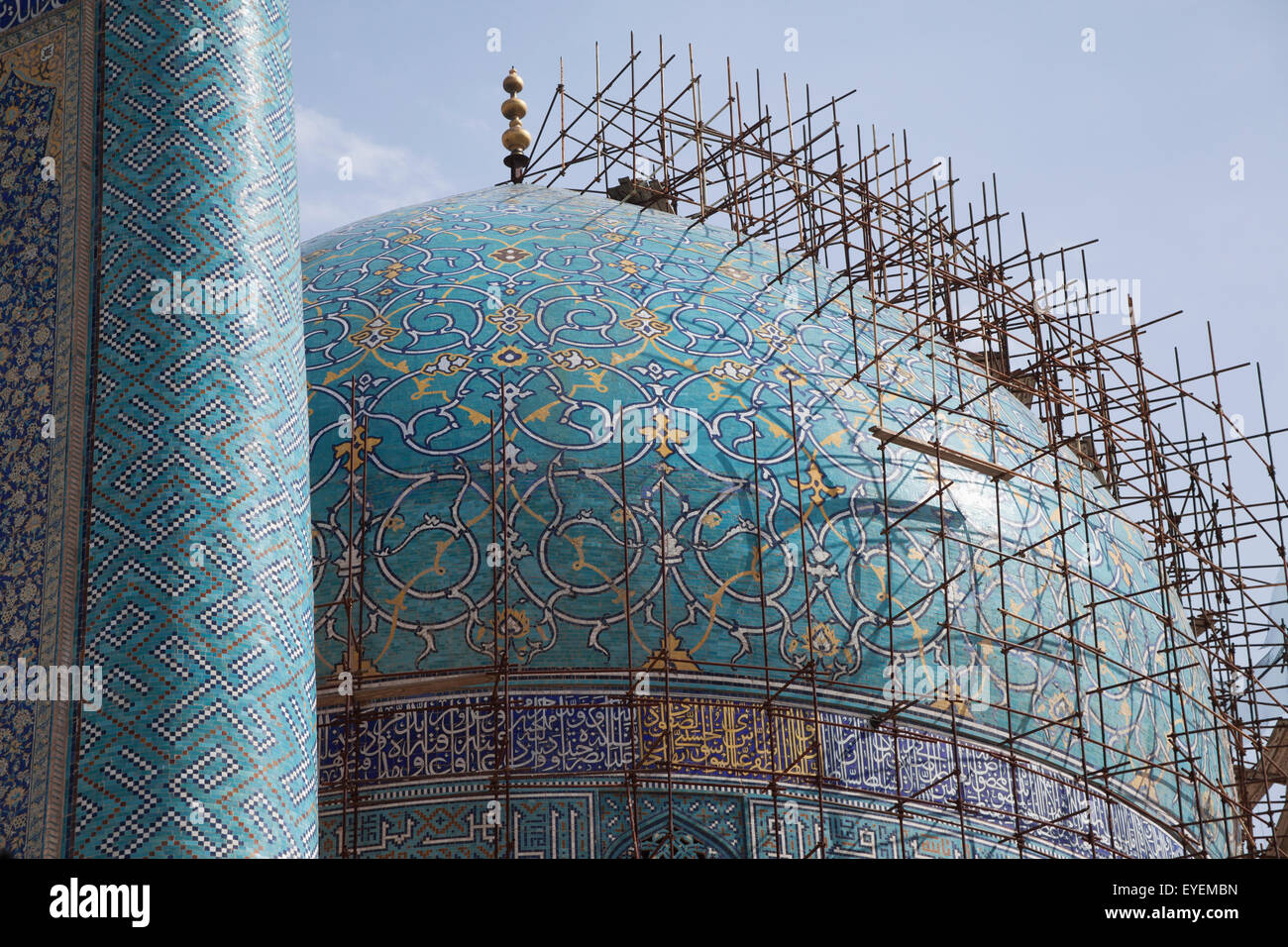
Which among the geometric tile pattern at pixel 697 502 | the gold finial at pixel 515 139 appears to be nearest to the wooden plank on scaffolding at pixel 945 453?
the geometric tile pattern at pixel 697 502

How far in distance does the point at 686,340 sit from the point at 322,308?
5.33 ft

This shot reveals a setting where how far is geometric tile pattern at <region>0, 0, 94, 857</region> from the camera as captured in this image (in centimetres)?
494

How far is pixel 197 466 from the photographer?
5.02 meters

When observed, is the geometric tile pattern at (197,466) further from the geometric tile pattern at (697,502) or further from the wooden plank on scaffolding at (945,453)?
the wooden plank on scaffolding at (945,453)

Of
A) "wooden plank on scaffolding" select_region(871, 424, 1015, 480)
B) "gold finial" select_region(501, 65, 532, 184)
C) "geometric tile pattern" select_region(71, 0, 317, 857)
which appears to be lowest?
"geometric tile pattern" select_region(71, 0, 317, 857)

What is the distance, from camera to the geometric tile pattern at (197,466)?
188 inches

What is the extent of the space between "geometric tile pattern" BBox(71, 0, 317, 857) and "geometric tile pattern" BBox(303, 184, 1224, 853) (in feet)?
7.29

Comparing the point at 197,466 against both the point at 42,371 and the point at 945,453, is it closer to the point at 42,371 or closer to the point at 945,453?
the point at 42,371

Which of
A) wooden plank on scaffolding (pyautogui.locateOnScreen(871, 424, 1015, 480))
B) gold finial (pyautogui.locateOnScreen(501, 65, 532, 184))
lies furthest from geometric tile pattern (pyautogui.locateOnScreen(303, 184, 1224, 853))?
gold finial (pyautogui.locateOnScreen(501, 65, 532, 184))

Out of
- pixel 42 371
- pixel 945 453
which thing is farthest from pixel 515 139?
pixel 42 371

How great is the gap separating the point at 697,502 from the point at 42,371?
9.90 feet

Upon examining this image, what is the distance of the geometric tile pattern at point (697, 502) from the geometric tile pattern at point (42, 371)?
232 cm

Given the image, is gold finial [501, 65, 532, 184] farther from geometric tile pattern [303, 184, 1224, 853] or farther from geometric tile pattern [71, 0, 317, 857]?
geometric tile pattern [71, 0, 317, 857]
